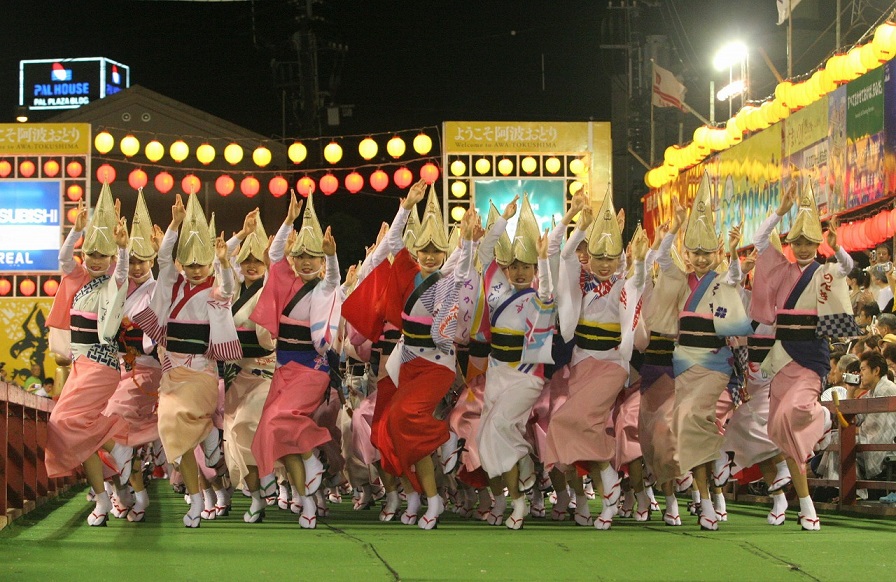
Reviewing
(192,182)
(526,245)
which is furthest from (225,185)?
(526,245)

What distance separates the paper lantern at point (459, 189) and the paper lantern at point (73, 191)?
6.11 m

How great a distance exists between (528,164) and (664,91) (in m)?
4.80

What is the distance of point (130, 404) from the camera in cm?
881

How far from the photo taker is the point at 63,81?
136ft

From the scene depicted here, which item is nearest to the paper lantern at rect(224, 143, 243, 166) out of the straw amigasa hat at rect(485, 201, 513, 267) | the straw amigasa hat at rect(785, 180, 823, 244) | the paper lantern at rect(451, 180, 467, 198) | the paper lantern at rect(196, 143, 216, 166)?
the paper lantern at rect(196, 143, 216, 166)

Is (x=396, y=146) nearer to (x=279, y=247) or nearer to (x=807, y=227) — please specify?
(x=279, y=247)

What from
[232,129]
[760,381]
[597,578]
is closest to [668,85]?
[232,129]

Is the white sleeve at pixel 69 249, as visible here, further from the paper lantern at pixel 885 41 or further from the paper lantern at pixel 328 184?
the paper lantern at pixel 328 184

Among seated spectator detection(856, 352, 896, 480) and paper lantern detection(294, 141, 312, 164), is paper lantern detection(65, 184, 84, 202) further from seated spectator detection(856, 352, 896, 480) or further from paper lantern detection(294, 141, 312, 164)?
seated spectator detection(856, 352, 896, 480)

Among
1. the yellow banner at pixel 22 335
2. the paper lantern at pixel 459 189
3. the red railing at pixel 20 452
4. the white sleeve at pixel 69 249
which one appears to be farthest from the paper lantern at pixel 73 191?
the white sleeve at pixel 69 249

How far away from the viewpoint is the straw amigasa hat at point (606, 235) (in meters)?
8.60

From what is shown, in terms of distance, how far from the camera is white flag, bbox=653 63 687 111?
23141 mm

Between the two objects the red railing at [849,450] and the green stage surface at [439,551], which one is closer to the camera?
the green stage surface at [439,551]

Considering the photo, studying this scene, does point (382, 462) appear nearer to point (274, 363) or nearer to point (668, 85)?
point (274, 363)
